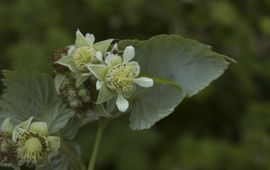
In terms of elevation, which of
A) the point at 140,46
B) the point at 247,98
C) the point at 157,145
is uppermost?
the point at 140,46

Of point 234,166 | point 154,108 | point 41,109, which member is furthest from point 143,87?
point 234,166

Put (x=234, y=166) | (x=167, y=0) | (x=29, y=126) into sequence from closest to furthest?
(x=29, y=126), (x=234, y=166), (x=167, y=0)

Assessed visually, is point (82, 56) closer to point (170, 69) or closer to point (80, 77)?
point (80, 77)

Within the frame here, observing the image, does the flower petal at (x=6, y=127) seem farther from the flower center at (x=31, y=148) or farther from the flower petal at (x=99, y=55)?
the flower petal at (x=99, y=55)

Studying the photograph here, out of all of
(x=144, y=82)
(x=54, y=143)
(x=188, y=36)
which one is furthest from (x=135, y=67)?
(x=188, y=36)

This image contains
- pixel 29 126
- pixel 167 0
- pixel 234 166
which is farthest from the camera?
pixel 167 0

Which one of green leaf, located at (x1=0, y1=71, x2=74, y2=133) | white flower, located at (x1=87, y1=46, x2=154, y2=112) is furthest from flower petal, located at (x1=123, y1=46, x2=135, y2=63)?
green leaf, located at (x1=0, y1=71, x2=74, y2=133)

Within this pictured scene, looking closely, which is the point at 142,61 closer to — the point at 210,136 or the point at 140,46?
the point at 140,46
